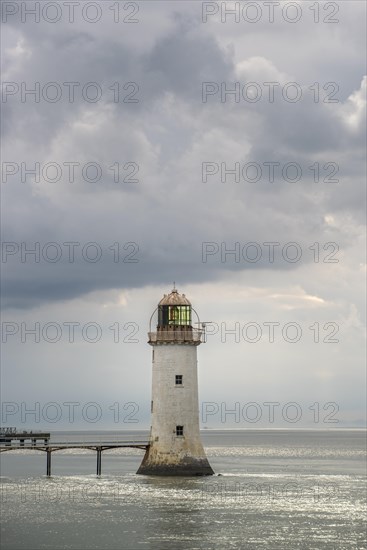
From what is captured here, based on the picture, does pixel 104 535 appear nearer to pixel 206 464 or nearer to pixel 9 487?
pixel 206 464

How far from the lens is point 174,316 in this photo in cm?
7275

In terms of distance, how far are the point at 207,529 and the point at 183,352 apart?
72.0 feet

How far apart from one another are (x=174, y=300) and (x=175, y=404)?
315 inches

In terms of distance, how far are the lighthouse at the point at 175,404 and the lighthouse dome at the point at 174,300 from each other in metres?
1.77

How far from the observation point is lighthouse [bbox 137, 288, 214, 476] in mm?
70562

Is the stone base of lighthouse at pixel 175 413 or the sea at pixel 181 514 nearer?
the sea at pixel 181 514

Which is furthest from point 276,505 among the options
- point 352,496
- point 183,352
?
point 183,352

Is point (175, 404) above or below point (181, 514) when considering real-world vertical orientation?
above

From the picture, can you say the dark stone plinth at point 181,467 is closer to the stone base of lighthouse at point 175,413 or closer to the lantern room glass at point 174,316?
the stone base of lighthouse at point 175,413

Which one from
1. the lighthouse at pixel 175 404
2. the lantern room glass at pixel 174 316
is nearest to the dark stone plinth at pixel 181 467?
the lighthouse at pixel 175 404

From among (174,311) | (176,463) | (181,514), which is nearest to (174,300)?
(174,311)

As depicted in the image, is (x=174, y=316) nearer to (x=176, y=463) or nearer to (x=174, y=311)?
(x=174, y=311)

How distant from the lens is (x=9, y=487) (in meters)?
76.0

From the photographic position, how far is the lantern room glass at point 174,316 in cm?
7244
